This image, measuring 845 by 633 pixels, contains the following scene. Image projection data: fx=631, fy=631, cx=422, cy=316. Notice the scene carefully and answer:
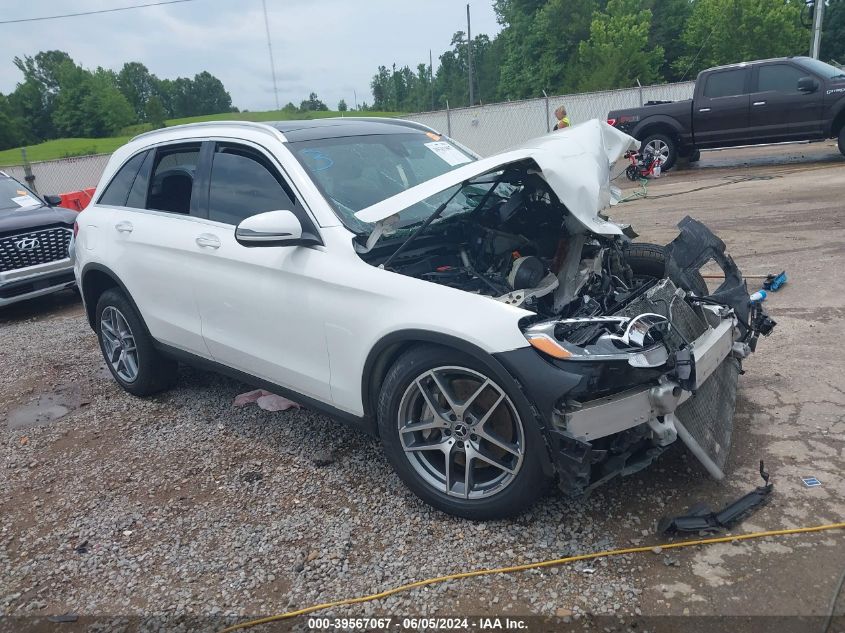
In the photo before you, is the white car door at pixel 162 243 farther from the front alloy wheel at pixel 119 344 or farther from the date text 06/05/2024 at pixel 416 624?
the date text 06/05/2024 at pixel 416 624

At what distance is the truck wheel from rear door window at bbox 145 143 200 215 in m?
12.4

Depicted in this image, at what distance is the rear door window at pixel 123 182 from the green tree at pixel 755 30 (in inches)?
1857

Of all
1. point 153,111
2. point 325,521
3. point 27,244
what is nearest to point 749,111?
point 27,244

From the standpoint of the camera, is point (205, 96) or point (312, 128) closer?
point (312, 128)

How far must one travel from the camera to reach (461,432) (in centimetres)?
287

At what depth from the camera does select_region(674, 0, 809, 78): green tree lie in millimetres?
→ 41219

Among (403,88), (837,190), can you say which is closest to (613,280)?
(837,190)

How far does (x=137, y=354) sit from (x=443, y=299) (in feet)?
9.39

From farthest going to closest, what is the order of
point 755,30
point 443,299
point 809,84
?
point 755,30 < point 809,84 < point 443,299

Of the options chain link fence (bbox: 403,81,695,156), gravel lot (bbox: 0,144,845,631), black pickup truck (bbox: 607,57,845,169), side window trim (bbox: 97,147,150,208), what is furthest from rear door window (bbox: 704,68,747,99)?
side window trim (bbox: 97,147,150,208)

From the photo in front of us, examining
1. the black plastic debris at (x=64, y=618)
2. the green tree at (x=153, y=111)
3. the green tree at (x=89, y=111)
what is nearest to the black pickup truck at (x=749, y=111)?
the black plastic debris at (x=64, y=618)

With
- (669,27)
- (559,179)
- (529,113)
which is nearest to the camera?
(559,179)

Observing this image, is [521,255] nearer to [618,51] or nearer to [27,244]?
[27,244]

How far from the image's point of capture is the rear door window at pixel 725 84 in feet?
43.9
